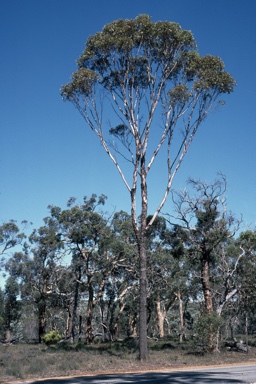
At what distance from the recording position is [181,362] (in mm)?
21594

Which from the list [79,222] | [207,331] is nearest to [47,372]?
[207,331]

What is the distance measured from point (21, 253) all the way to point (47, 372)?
105 ft

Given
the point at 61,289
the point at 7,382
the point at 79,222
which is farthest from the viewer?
the point at 61,289

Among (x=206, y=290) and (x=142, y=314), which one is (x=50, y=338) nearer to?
(x=206, y=290)

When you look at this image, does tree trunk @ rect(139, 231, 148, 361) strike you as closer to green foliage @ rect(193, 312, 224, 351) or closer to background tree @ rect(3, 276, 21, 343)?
green foliage @ rect(193, 312, 224, 351)

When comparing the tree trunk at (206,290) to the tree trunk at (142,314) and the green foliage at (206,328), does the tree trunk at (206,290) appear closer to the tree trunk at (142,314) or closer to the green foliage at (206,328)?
the green foliage at (206,328)

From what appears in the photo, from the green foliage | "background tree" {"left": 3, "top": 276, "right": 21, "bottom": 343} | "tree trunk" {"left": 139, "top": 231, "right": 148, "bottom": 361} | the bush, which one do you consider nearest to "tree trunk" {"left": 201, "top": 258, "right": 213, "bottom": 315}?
the green foliage

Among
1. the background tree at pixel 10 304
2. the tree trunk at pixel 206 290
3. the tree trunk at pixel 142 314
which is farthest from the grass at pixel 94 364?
the background tree at pixel 10 304

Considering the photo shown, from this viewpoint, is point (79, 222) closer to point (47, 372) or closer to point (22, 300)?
point (22, 300)

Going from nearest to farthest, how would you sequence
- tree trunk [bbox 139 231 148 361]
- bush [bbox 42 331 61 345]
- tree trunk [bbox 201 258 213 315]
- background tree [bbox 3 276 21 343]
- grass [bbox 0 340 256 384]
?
grass [bbox 0 340 256 384]
tree trunk [bbox 139 231 148 361]
tree trunk [bbox 201 258 213 315]
bush [bbox 42 331 61 345]
background tree [bbox 3 276 21 343]

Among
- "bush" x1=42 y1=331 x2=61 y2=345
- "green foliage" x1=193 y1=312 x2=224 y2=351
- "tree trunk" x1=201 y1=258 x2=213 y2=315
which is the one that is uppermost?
"tree trunk" x1=201 y1=258 x2=213 y2=315

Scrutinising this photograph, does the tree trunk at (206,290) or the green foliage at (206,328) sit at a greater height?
the tree trunk at (206,290)

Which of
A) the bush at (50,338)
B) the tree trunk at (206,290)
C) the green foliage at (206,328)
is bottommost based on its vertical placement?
the bush at (50,338)

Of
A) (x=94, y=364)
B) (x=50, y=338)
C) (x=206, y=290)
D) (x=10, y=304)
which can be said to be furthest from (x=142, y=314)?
(x=10, y=304)
